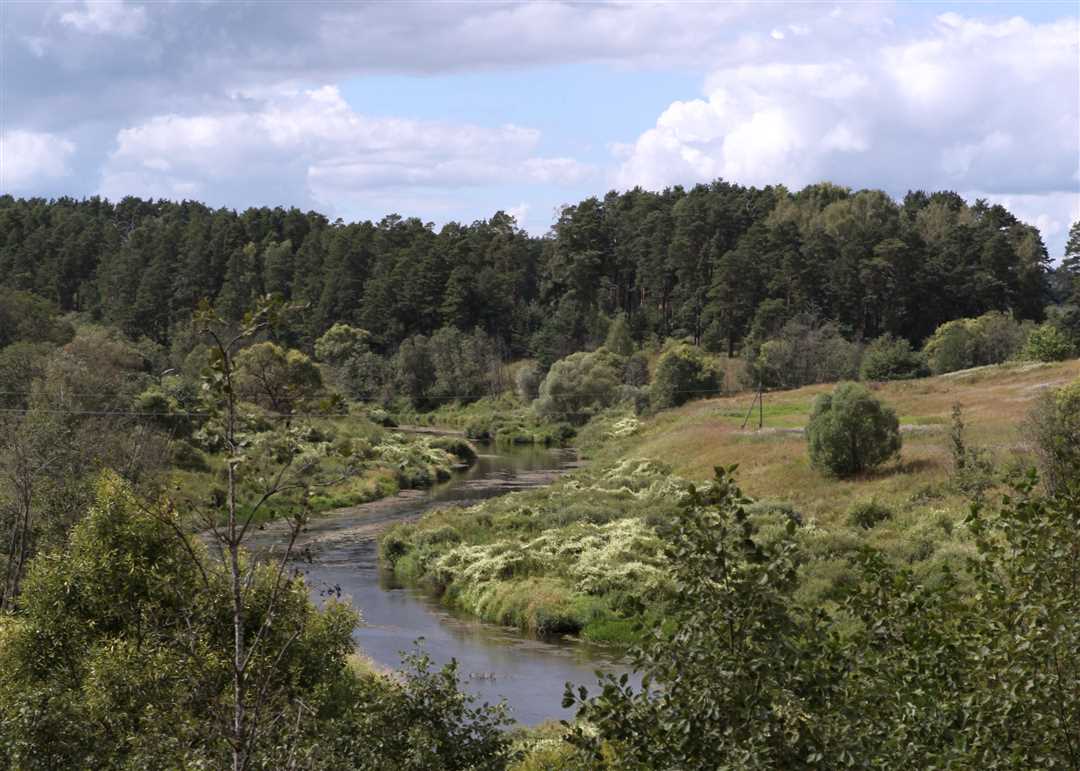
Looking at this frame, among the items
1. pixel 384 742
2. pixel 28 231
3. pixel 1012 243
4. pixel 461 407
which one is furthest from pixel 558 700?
pixel 28 231

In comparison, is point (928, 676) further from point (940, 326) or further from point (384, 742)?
point (940, 326)

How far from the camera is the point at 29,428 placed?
117ft

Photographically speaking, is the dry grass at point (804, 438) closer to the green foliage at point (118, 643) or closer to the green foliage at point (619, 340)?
the green foliage at point (619, 340)

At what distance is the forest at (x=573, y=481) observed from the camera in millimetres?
8328

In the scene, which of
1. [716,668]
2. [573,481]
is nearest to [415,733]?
[716,668]

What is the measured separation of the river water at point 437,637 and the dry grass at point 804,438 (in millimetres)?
13706

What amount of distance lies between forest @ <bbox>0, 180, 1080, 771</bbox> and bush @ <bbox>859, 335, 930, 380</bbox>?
32 centimetres

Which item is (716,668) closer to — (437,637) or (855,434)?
(437,637)

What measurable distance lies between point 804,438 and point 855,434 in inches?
391

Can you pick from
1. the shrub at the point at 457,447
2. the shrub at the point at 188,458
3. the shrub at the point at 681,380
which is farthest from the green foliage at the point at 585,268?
the shrub at the point at 188,458

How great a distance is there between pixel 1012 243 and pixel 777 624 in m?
114

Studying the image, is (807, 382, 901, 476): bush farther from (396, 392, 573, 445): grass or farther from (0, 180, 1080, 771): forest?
(396, 392, 573, 445): grass

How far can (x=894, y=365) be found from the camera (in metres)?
84.8

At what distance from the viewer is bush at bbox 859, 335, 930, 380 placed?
84.6 metres
